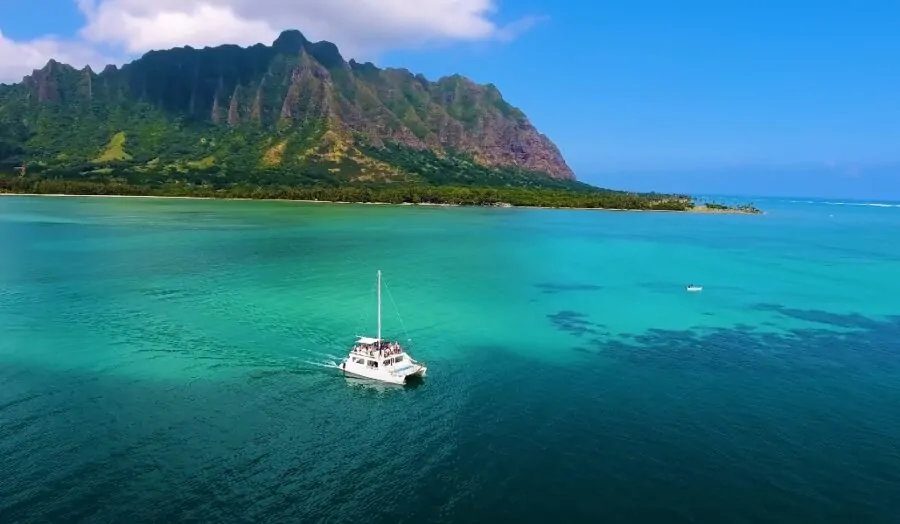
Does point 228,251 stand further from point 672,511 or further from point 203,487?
point 672,511

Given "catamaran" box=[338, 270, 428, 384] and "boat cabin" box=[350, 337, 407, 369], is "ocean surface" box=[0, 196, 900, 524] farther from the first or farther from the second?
"boat cabin" box=[350, 337, 407, 369]

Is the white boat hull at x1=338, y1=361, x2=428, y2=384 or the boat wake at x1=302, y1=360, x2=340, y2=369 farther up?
the white boat hull at x1=338, y1=361, x2=428, y2=384

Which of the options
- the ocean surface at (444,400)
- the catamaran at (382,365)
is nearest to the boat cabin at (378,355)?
the catamaran at (382,365)

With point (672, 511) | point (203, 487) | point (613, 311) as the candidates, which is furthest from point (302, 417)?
point (613, 311)

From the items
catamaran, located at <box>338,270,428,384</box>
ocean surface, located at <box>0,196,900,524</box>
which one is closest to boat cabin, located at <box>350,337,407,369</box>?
catamaran, located at <box>338,270,428,384</box>

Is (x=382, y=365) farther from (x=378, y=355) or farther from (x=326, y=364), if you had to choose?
(x=326, y=364)

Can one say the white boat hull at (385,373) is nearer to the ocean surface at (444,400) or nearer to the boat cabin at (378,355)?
the boat cabin at (378,355)
